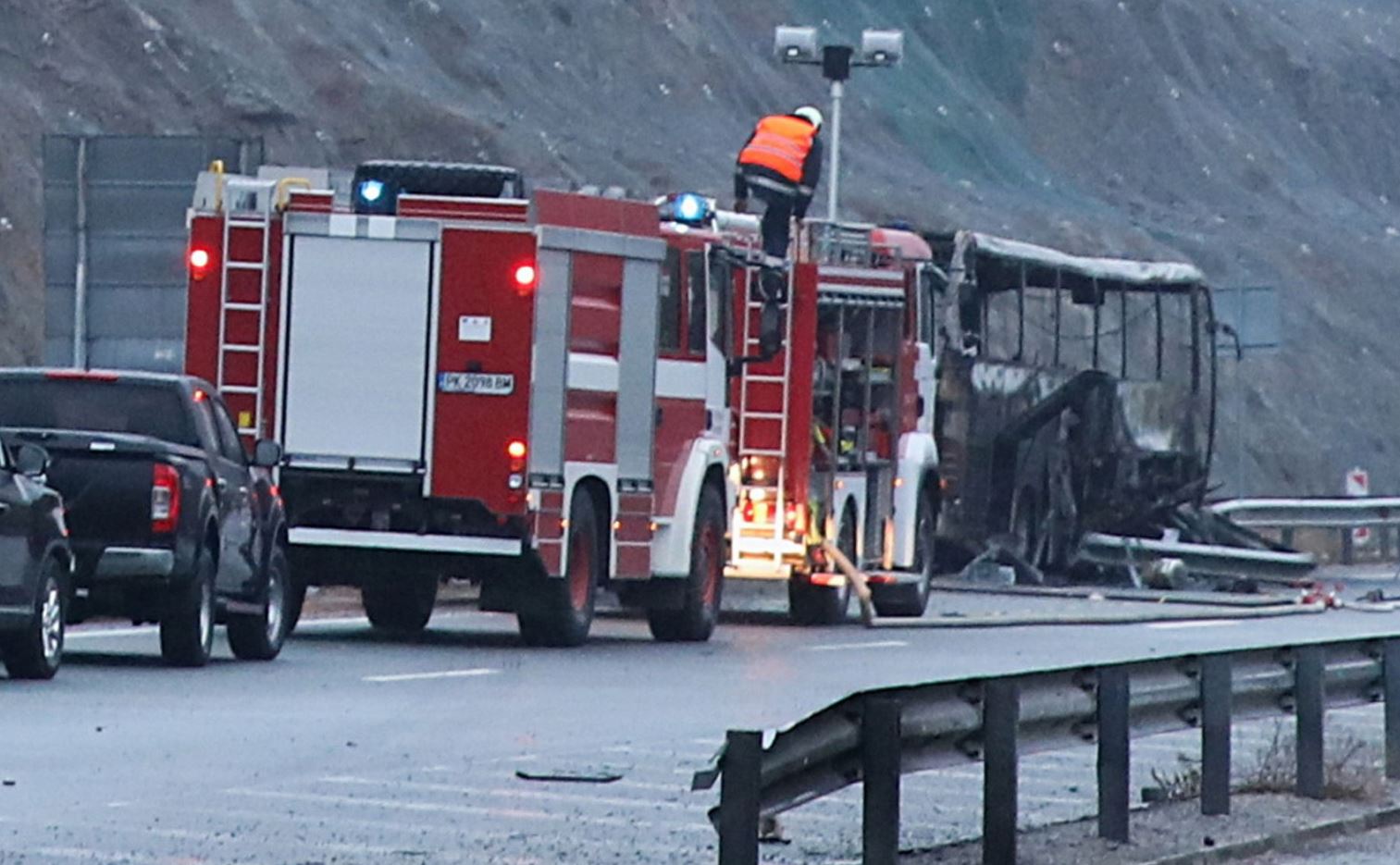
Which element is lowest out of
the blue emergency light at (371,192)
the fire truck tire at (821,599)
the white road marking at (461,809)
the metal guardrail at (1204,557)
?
the white road marking at (461,809)

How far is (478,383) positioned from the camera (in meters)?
24.2

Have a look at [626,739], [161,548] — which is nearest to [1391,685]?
[626,739]

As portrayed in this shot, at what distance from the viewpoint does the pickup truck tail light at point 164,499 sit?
20781 millimetres

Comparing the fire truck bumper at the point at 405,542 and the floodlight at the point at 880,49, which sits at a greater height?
the floodlight at the point at 880,49

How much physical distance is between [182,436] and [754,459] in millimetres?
8125

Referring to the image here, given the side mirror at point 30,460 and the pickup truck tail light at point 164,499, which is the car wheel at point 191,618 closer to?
the pickup truck tail light at point 164,499

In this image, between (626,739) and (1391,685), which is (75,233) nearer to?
(626,739)

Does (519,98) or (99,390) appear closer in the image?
(99,390)

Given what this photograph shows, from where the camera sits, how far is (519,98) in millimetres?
62188

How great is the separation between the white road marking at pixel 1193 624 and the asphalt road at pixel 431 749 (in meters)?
4.50

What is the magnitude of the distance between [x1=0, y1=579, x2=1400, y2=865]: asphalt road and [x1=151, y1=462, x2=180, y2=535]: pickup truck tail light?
856 millimetres

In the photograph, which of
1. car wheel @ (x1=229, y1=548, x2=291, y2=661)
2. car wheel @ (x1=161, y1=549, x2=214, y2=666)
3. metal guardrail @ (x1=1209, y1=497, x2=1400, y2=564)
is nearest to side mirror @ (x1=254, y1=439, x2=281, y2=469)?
car wheel @ (x1=229, y1=548, x2=291, y2=661)

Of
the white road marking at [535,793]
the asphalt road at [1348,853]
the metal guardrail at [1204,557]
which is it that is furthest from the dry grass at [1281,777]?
the metal guardrail at [1204,557]

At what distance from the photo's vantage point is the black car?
18.9 metres
